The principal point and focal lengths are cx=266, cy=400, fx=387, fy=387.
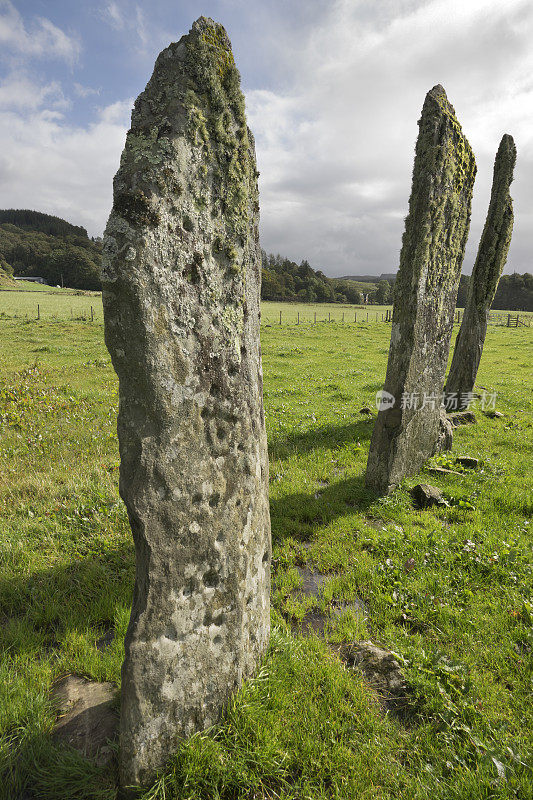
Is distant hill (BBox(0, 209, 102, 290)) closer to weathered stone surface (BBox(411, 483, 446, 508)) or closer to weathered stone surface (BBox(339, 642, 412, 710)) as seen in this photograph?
weathered stone surface (BBox(411, 483, 446, 508))

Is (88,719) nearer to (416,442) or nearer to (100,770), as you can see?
(100,770)

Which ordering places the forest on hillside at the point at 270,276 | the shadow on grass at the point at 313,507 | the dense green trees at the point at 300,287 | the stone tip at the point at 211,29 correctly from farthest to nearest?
the dense green trees at the point at 300,287, the forest on hillside at the point at 270,276, the shadow on grass at the point at 313,507, the stone tip at the point at 211,29

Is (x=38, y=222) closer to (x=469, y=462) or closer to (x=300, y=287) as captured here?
(x=300, y=287)

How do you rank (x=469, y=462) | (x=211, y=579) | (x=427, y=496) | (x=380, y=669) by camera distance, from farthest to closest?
(x=469, y=462) → (x=427, y=496) → (x=380, y=669) → (x=211, y=579)

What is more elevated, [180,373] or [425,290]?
[425,290]

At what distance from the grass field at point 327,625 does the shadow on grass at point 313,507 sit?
0.11 ft

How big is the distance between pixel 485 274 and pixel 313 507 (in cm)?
986

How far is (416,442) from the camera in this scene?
7707 mm

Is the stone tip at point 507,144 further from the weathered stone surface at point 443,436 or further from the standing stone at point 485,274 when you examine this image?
the weathered stone surface at point 443,436

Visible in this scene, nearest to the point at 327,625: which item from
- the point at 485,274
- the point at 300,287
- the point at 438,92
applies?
the point at 438,92

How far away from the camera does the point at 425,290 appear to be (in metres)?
6.75

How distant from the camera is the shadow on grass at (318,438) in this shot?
9117mm

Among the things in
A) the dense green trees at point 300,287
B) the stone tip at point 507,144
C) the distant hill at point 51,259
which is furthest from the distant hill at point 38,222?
the stone tip at point 507,144

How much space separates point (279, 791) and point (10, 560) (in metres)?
4.16
